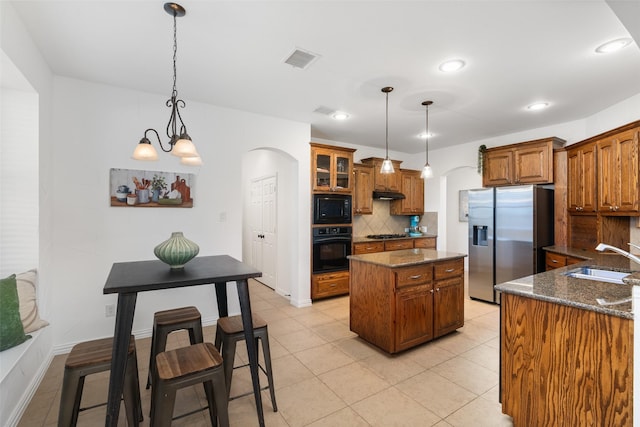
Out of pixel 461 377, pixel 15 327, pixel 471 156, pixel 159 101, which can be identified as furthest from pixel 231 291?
pixel 471 156

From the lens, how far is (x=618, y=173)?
3.27m

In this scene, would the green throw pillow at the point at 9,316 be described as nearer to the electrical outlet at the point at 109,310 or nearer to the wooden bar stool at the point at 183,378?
the electrical outlet at the point at 109,310

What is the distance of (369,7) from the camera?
1942mm

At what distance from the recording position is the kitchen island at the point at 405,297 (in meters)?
2.81

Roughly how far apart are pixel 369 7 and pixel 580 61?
6.71 feet

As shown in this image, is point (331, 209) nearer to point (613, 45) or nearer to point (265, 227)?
point (265, 227)

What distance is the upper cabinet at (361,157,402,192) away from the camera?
559 centimetres


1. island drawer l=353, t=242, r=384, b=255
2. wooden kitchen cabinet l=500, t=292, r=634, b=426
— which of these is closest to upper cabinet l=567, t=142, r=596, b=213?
island drawer l=353, t=242, r=384, b=255

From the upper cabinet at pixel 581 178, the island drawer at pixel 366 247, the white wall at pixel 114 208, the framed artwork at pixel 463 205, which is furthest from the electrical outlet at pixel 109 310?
the framed artwork at pixel 463 205

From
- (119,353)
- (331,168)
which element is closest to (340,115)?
(331,168)

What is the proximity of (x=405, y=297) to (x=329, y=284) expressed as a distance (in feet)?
6.45

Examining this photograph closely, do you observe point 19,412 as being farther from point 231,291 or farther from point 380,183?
point 380,183

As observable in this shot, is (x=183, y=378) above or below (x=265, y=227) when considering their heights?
below

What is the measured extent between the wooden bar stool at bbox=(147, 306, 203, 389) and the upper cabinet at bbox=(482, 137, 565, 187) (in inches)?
184
